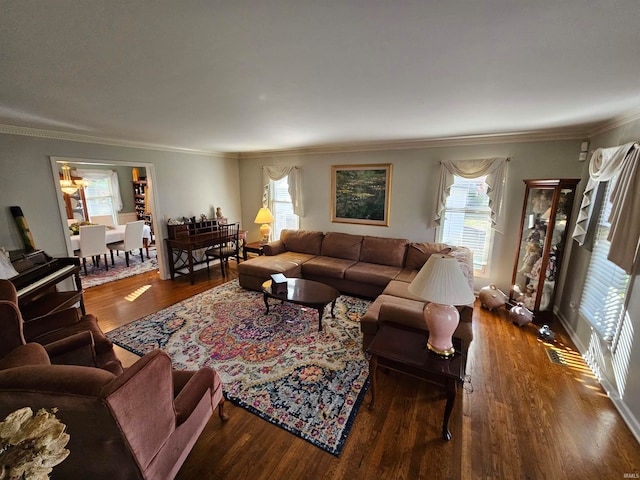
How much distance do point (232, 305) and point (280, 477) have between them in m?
2.39

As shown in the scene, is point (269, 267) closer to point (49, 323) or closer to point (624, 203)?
point (49, 323)

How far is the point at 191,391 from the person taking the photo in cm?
145

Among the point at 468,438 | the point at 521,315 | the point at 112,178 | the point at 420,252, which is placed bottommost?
the point at 468,438

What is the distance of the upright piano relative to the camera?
8.16 ft

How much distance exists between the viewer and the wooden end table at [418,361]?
1.66m

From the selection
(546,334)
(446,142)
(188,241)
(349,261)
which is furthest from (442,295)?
(188,241)

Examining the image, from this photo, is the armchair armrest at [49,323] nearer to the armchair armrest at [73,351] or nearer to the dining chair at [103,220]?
the armchair armrest at [73,351]

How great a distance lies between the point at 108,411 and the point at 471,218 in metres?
4.30

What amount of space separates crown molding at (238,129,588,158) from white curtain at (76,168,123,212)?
5041 mm

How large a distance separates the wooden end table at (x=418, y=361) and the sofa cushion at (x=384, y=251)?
208 centimetres

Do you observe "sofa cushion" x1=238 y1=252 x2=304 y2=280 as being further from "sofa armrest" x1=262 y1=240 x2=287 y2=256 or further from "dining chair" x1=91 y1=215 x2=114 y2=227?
"dining chair" x1=91 y1=215 x2=114 y2=227

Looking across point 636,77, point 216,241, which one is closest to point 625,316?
point 636,77

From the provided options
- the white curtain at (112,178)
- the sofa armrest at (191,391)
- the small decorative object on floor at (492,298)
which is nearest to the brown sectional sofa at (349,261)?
the small decorative object on floor at (492,298)

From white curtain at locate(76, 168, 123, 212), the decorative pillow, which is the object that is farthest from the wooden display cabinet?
white curtain at locate(76, 168, 123, 212)
